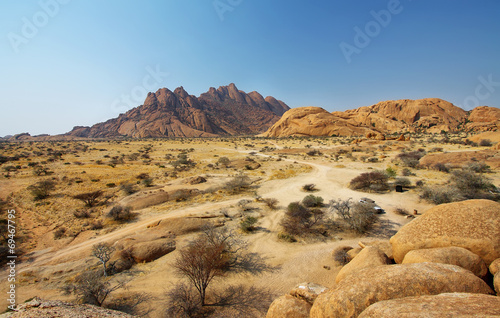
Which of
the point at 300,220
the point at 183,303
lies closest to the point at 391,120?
the point at 300,220

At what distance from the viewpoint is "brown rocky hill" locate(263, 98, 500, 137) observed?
8381 centimetres

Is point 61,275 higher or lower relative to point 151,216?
lower

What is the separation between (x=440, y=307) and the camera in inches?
115

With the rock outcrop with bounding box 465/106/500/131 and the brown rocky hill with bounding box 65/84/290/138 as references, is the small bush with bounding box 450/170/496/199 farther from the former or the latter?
the brown rocky hill with bounding box 65/84/290/138

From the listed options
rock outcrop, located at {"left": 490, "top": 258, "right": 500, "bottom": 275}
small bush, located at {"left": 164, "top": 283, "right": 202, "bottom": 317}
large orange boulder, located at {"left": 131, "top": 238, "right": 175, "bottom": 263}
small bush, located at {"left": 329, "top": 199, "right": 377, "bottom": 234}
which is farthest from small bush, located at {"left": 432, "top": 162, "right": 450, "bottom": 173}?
large orange boulder, located at {"left": 131, "top": 238, "right": 175, "bottom": 263}

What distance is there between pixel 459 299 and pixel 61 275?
48.2 ft

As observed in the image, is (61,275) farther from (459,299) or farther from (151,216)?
(459,299)

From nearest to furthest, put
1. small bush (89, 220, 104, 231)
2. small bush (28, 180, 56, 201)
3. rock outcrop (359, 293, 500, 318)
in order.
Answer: rock outcrop (359, 293, 500, 318), small bush (89, 220, 104, 231), small bush (28, 180, 56, 201)

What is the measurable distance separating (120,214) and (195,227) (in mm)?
6921

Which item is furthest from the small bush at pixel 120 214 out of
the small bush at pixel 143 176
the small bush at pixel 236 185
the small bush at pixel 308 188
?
the small bush at pixel 308 188

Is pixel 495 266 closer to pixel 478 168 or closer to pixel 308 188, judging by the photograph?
pixel 308 188

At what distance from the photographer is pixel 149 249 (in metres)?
10.5

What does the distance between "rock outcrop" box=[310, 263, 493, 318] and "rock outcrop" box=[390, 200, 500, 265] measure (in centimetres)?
231

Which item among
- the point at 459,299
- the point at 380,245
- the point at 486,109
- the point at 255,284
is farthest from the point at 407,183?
the point at 486,109
